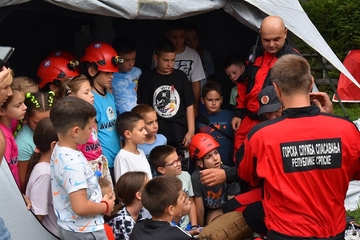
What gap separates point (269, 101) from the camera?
541cm

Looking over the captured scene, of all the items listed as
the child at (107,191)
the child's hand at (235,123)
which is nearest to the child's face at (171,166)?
the child at (107,191)

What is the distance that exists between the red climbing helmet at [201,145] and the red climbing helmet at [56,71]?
1305 millimetres

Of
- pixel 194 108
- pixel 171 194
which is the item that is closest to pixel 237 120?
pixel 194 108

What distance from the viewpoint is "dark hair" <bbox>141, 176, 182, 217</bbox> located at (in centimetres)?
441

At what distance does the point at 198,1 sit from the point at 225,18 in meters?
1.84

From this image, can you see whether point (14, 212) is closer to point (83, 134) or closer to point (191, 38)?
point (83, 134)

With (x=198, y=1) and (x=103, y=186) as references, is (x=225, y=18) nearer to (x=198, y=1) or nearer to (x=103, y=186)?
(x=198, y=1)

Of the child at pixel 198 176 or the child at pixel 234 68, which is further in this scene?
the child at pixel 234 68

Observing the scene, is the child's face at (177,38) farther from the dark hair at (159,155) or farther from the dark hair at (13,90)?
the dark hair at (13,90)

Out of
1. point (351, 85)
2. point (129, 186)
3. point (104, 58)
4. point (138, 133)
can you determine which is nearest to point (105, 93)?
point (104, 58)

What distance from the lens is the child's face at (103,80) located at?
5.79 metres

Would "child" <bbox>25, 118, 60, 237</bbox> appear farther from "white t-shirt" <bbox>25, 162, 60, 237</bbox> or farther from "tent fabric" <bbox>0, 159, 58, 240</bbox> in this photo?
"tent fabric" <bbox>0, 159, 58, 240</bbox>

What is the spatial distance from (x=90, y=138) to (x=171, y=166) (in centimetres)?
85

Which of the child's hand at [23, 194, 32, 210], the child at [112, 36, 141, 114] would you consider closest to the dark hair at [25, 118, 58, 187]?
the child's hand at [23, 194, 32, 210]
